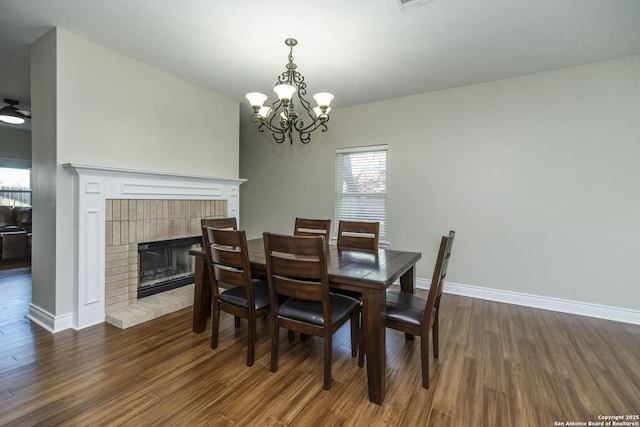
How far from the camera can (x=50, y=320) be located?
2.51 meters

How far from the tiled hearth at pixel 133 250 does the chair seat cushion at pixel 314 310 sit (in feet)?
5.61

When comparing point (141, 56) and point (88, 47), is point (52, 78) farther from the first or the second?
point (141, 56)

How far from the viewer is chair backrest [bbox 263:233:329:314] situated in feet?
5.41

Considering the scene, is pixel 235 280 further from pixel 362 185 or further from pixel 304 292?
pixel 362 185

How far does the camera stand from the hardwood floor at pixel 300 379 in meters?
1.55

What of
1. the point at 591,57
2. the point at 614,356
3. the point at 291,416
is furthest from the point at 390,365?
the point at 591,57

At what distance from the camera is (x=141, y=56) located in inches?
115

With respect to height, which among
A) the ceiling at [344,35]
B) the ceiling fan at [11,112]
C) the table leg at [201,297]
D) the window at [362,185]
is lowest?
the table leg at [201,297]

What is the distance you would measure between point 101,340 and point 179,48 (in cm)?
269

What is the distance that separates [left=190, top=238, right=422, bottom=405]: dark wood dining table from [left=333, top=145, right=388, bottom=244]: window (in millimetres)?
1743

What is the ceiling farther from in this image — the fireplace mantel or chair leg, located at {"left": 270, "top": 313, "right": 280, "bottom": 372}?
chair leg, located at {"left": 270, "top": 313, "right": 280, "bottom": 372}

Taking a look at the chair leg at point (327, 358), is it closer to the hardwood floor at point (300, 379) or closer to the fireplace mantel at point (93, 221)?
the hardwood floor at point (300, 379)

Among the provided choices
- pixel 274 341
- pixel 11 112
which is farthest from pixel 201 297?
pixel 11 112

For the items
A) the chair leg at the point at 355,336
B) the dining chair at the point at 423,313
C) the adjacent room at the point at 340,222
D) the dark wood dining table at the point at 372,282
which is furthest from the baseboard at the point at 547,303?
the chair leg at the point at 355,336
